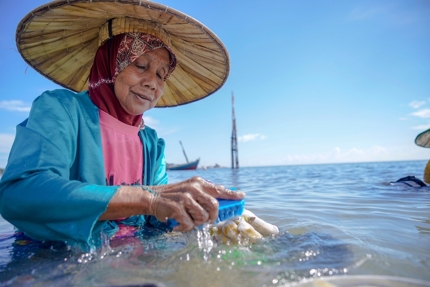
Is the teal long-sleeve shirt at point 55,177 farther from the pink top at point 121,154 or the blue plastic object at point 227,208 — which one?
the blue plastic object at point 227,208

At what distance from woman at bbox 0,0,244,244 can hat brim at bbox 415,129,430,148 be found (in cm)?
685

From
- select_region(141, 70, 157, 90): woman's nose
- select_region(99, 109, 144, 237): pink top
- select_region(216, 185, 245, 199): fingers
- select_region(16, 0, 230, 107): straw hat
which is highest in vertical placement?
select_region(16, 0, 230, 107): straw hat

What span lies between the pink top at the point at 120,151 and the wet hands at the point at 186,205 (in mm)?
678

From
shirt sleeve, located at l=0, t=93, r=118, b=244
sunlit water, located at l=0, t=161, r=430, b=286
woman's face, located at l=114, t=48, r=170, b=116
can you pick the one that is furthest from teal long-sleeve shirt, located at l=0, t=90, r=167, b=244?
woman's face, located at l=114, t=48, r=170, b=116

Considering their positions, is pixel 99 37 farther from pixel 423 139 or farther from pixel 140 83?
pixel 423 139

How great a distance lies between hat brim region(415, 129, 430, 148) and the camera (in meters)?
6.67

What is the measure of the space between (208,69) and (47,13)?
129 cm

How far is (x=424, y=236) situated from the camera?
1814 millimetres

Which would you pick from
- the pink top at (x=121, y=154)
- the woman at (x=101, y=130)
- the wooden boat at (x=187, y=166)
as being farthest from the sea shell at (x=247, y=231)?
the wooden boat at (x=187, y=166)

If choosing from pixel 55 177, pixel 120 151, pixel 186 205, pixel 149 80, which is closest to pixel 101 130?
pixel 120 151

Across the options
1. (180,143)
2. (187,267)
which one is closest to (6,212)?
(187,267)

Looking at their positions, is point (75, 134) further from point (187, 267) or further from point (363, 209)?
point (363, 209)

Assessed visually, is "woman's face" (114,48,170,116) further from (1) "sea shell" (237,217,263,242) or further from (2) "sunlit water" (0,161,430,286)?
(1) "sea shell" (237,217,263,242)

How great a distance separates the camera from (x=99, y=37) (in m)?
2.02
